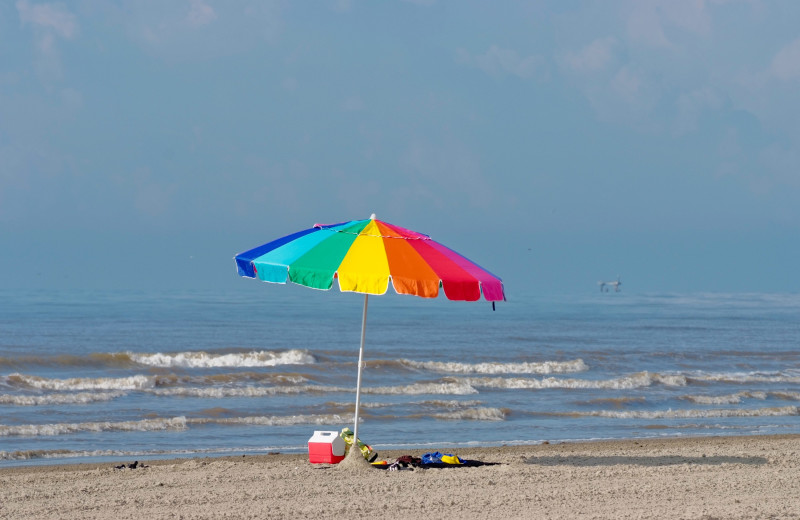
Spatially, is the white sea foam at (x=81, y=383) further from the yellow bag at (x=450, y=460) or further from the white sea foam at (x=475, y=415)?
the yellow bag at (x=450, y=460)

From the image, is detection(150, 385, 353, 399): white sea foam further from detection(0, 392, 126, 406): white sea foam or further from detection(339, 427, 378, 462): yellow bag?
detection(339, 427, 378, 462): yellow bag

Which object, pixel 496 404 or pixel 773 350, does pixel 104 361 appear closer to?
pixel 496 404

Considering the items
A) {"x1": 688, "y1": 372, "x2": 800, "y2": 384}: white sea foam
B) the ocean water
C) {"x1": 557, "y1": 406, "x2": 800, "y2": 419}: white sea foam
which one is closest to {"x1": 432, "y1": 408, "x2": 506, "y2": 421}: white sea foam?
the ocean water

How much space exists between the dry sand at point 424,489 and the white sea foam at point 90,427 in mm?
2352

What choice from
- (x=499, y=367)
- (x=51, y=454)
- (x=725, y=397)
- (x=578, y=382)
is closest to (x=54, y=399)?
(x=51, y=454)

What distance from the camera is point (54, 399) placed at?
14.5 meters

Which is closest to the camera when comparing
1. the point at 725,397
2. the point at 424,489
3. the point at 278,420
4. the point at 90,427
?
the point at 424,489

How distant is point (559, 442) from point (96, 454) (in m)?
5.84

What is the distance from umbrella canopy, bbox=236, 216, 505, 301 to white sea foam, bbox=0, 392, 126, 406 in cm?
786

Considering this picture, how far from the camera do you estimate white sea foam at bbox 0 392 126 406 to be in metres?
14.3

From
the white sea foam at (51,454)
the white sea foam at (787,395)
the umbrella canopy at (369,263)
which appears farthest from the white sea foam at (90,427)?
the white sea foam at (787,395)

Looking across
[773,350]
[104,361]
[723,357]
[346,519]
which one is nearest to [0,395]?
[104,361]

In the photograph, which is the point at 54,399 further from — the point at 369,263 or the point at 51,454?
the point at 369,263

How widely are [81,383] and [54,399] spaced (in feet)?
7.08
